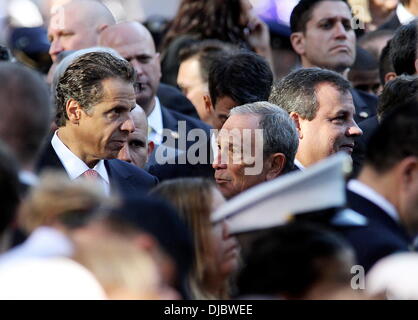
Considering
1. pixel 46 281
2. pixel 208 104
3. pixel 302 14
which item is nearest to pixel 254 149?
pixel 208 104

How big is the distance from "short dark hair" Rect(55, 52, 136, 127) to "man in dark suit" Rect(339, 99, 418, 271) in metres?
2.20

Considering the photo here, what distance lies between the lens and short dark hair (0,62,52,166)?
4422 mm

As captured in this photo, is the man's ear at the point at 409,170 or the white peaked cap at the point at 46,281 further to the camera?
the man's ear at the point at 409,170

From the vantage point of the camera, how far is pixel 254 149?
6105 millimetres

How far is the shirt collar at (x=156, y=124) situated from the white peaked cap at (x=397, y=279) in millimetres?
4075

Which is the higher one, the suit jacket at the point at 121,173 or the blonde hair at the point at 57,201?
the suit jacket at the point at 121,173

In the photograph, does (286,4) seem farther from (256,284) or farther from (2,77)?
(256,284)

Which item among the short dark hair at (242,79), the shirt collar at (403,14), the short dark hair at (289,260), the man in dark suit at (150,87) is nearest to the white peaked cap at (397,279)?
the short dark hair at (289,260)

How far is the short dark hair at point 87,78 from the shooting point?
6.43 m

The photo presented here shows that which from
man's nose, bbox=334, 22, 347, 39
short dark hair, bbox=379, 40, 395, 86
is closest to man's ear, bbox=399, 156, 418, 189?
short dark hair, bbox=379, 40, 395, 86

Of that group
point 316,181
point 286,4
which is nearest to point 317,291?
point 316,181

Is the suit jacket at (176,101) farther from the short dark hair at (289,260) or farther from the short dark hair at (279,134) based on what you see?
the short dark hair at (289,260)

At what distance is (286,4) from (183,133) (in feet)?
9.45

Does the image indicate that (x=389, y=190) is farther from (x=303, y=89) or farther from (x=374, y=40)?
(x=374, y=40)
